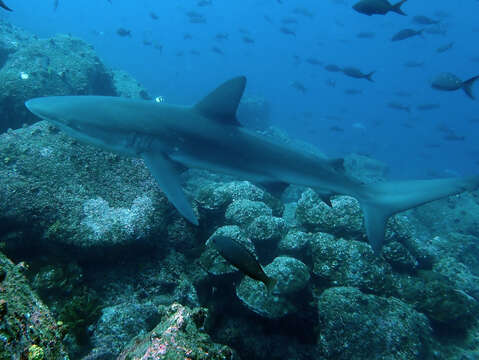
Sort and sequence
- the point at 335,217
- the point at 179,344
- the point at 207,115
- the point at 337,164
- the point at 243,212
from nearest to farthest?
the point at 179,344, the point at 207,115, the point at 337,164, the point at 243,212, the point at 335,217

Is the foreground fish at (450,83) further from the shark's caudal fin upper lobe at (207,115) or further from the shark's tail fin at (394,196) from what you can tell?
the shark's caudal fin upper lobe at (207,115)

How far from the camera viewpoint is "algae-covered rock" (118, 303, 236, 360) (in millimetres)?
1854

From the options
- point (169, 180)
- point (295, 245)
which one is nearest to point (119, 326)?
point (169, 180)

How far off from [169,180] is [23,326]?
244 centimetres

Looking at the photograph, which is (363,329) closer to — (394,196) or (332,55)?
(394,196)

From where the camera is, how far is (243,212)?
5.10 meters

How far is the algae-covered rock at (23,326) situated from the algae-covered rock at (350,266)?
366 centimetres

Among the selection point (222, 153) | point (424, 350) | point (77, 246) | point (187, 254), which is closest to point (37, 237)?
point (77, 246)

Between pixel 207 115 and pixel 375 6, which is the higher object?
pixel 375 6

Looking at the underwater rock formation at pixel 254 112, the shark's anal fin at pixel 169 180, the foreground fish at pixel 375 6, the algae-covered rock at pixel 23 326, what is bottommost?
the underwater rock formation at pixel 254 112

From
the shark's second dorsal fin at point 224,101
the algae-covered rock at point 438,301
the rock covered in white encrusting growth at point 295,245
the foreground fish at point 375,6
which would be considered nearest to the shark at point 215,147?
the shark's second dorsal fin at point 224,101

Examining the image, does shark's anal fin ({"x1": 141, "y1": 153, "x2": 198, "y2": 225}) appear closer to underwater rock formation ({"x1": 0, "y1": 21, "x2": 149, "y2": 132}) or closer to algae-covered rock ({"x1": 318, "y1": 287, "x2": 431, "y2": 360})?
algae-covered rock ({"x1": 318, "y1": 287, "x2": 431, "y2": 360})

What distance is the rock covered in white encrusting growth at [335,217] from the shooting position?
534 cm

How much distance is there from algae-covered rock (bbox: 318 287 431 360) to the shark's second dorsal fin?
2.93 meters
